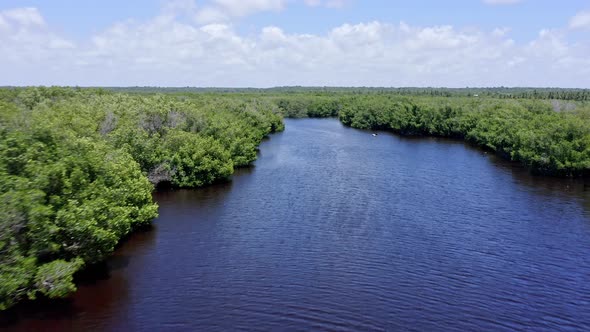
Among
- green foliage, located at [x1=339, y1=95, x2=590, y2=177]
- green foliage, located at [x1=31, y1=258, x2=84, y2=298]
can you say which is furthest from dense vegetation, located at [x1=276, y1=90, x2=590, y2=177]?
green foliage, located at [x1=31, y1=258, x2=84, y2=298]

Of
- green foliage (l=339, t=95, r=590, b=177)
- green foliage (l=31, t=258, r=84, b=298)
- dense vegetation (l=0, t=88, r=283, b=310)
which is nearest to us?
dense vegetation (l=0, t=88, r=283, b=310)

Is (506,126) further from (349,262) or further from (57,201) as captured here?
(57,201)

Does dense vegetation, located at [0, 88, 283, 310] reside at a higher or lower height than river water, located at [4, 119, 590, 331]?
higher

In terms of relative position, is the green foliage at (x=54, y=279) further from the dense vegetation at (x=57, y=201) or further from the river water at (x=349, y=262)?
the river water at (x=349, y=262)

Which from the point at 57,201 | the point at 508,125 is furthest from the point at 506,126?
the point at 57,201

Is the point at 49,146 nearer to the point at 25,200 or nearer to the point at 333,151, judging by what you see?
the point at 25,200

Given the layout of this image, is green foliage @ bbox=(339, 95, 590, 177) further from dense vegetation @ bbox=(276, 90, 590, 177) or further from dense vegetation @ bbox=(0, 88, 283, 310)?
dense vegetation @ bbox=(0, 88, 283, 310)

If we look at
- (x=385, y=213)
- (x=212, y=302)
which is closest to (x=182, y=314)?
(x=212, y=302)
